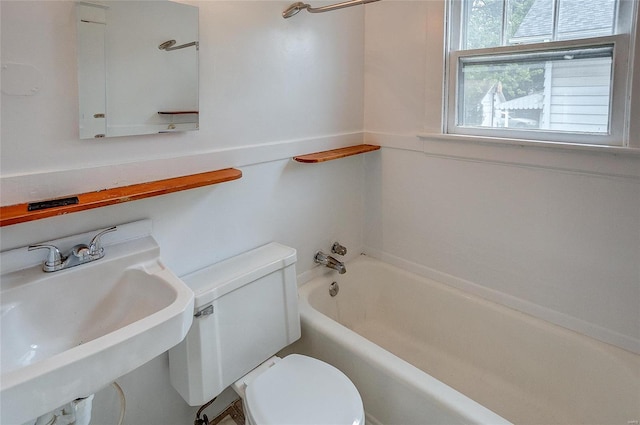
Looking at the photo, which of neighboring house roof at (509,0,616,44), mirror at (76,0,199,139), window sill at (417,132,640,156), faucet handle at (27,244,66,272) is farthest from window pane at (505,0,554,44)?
faucet handle at (27,244,66,272)

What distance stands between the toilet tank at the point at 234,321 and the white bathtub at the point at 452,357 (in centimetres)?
20

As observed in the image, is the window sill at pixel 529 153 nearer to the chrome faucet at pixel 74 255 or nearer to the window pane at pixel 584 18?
the window pane at pixel 584 18

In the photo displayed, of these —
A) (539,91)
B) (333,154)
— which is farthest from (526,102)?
(333,154)

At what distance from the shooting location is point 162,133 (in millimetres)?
1419

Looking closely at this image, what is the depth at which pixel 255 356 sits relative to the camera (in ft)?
5.11

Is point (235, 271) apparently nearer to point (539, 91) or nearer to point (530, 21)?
point (539, 91)

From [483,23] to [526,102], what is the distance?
0.41 metres

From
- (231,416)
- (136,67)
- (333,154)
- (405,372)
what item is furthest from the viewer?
(333,154)

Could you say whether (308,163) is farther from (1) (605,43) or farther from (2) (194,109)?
(1) (605,43)

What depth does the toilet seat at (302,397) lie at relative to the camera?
1.28 metres

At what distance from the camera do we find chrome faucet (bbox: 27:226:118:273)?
45.9 inches

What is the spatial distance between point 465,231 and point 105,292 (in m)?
1.54

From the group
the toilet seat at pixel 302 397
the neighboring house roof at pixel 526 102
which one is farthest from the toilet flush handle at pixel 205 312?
the neighboring house roof at pixel 526 102

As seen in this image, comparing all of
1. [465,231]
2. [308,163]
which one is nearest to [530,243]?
[465,231]
